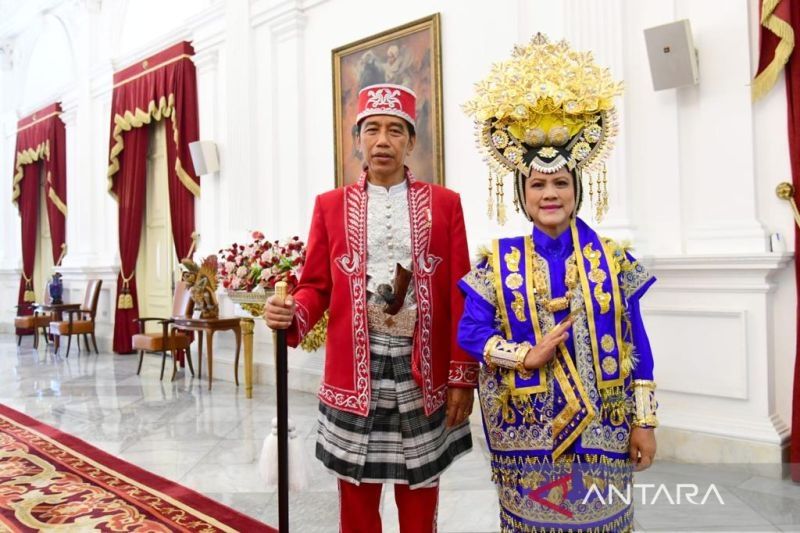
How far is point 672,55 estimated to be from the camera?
3.60m

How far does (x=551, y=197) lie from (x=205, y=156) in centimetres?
585

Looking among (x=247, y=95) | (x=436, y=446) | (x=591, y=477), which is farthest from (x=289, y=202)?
(x=591, y=477)

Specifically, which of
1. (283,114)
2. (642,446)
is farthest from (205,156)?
(642,446)

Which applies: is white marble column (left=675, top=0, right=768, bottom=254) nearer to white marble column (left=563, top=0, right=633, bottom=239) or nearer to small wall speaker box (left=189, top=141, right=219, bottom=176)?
white marble column (left=563, top=0, right=633, bottom=239)

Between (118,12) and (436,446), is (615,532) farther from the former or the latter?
(118,12)

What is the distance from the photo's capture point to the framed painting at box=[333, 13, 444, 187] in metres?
4.98

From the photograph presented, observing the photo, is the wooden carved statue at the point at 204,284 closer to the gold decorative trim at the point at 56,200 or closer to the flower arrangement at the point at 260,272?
the flower arrangement at the point at 260,272

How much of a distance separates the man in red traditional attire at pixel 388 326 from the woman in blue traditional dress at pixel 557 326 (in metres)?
0.21

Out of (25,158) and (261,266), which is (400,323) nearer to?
(261,266)

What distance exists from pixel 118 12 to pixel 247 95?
11.7 feet

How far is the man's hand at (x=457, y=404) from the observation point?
1.84 meters

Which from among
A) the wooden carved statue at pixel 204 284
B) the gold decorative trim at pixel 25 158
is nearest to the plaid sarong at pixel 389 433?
the wooden carved statue at pixel 204 284

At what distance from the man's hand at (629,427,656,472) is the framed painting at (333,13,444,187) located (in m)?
3.55

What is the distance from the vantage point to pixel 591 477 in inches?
61.2
